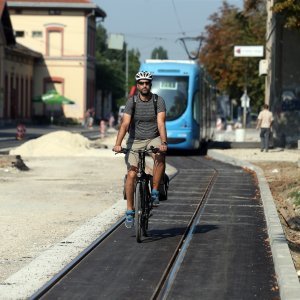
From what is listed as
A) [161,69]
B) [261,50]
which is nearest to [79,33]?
[261,50]

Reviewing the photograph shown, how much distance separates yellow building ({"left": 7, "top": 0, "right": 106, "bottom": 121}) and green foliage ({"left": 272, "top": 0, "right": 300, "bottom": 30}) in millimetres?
59734

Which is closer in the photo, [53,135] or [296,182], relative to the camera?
[296,182]

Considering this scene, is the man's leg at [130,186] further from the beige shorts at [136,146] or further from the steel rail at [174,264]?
the steel rail at [174,264]

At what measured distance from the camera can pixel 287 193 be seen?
18.3 meters

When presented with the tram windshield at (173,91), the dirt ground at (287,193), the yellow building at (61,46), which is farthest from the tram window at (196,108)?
the yellow building at (61,46)

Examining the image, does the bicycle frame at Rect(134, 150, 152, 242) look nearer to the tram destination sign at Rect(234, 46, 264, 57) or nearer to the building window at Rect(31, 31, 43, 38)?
the tram destination sign at Rect(234, 46, 264, 57)

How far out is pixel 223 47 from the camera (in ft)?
229

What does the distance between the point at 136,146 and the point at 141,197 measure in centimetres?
62

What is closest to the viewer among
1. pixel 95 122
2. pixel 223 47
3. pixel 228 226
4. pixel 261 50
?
pixel 228 226

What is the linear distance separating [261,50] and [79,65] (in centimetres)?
5031

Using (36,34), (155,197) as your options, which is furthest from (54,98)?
(155,197)

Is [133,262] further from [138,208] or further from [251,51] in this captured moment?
[251,51]

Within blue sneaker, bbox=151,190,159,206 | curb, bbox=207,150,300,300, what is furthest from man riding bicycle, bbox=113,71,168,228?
curb, bbox=207,150,300,300

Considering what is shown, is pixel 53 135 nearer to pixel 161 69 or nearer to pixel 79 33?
pixel 161 69
